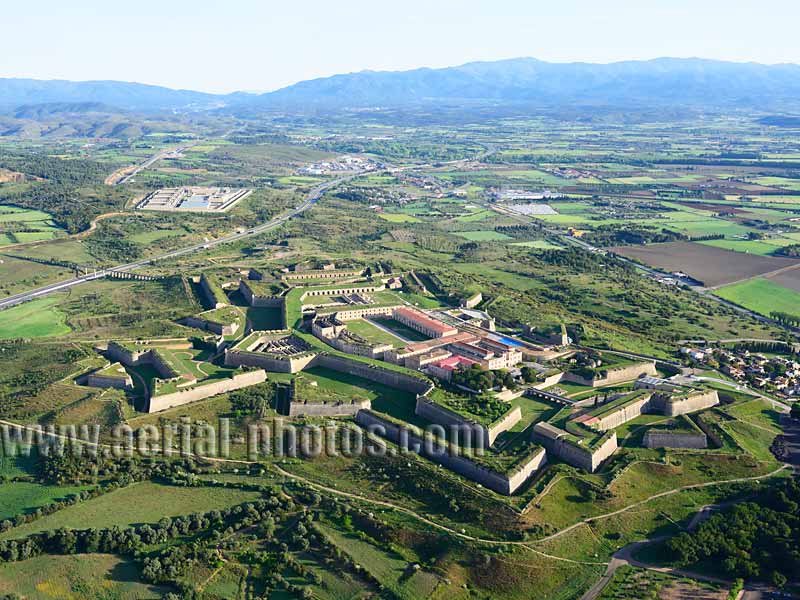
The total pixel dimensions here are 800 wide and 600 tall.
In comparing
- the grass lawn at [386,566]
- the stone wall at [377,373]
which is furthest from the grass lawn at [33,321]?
the grass lawn at [386,566]

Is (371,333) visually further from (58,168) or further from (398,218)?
(58,168)

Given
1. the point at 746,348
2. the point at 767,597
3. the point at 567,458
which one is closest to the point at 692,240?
the point at 746,348

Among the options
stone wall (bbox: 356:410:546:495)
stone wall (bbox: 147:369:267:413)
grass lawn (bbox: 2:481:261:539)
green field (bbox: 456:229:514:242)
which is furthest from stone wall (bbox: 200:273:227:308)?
green field (bbox: 456:229:514:242)

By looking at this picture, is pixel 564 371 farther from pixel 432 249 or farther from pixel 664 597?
pixel 432 249

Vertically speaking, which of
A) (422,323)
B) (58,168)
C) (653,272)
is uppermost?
(58,168)

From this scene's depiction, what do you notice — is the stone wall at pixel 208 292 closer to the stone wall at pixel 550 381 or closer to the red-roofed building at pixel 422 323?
the red-roofed building at pixel 422 323

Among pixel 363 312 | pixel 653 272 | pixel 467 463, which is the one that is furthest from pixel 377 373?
pixel 653 272

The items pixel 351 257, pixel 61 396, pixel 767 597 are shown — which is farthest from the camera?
pixel 351 257
